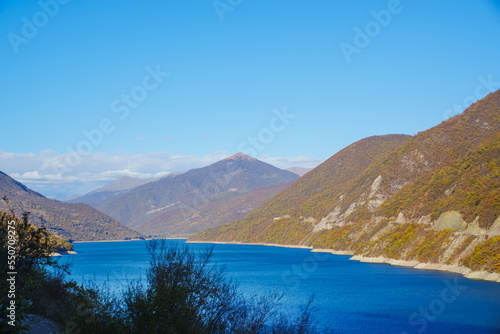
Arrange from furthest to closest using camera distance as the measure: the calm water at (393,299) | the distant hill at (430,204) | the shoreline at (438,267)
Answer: the distant hill at (430,204) → the shoreline at (438,267) → the calm water at (393,299)

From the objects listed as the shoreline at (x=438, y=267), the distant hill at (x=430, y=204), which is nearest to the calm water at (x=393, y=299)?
the shoreline at (x=438, y=267)

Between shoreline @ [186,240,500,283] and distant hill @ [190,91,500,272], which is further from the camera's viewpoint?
distant hill @ [190,91,500,272]

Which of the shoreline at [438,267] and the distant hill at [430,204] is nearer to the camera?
the shoreline at [438,267]

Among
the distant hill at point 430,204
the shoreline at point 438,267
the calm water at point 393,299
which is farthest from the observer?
the distant hill at point 430,204

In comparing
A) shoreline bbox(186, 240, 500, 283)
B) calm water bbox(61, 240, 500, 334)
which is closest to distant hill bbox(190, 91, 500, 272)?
shoreline bbox(186, 240, 500, 283)

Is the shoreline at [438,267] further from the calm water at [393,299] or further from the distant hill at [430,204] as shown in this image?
the calm water at [393,299]

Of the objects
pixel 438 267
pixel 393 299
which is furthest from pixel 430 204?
pixel 393 299

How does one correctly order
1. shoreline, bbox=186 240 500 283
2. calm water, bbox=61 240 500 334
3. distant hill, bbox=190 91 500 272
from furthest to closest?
distant hill, bbox=190 91 500 272 < shoreline, bbox=186 240 500 283 < calm water, bbox=61 240 500 334

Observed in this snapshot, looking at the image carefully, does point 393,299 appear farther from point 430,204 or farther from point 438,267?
point 430,204

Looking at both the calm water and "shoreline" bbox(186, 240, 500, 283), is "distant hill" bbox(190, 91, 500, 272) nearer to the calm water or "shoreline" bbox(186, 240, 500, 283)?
"shoreline" bbox(186, 240, 500, 283)
